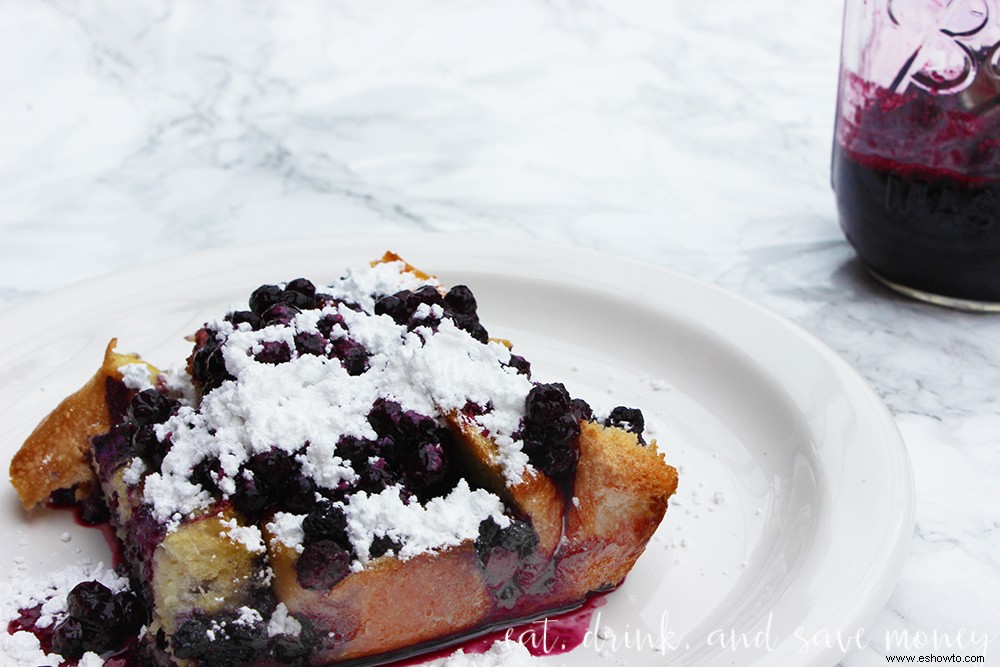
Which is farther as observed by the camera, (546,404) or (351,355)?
(351,355)

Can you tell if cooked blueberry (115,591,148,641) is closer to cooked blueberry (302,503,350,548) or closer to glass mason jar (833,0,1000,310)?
cooked blueberry (302,503,350,548)

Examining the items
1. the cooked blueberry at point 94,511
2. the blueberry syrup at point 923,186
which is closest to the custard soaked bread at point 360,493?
the cooked blueberry at point 94,511

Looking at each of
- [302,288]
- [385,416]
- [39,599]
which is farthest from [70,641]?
[302,288]

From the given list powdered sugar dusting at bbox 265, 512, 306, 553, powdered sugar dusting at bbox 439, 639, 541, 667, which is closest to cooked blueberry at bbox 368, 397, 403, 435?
powdered sugar dusting at bbox 265, 512, 306, 553

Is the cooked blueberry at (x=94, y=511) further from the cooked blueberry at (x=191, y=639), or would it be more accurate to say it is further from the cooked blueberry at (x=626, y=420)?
the cooked blueberry at (x=626, y=420)

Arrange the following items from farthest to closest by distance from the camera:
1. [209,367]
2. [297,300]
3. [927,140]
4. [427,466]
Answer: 1. [927,140]
2. [297,300]
3. [209,367]
4. [427,466]

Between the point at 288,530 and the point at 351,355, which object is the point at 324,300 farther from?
the point at 288,530

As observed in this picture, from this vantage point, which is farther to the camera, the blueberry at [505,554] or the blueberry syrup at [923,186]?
the blueberry syrup at [923,186]
